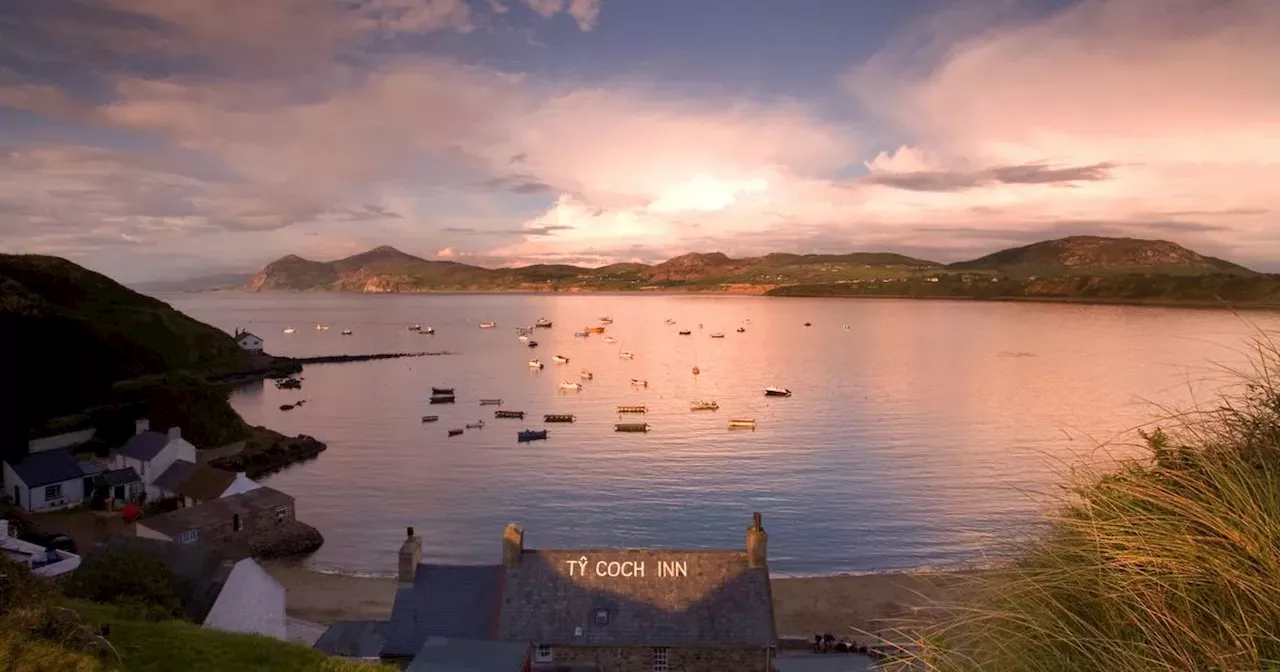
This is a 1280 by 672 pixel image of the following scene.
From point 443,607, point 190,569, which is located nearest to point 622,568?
point 443,607

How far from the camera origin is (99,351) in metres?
77.9

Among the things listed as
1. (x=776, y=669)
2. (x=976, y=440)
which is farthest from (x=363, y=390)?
(x=776, y=669)

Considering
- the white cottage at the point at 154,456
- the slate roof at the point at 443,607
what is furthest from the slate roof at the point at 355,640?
the white cottage at the point at 154,456

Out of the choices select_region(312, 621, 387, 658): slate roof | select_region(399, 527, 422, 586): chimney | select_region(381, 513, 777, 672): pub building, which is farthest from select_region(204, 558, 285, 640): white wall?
select_region(381, 513, 777, 672): pub building

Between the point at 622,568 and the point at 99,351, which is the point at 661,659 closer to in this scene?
A: the point at 622,568

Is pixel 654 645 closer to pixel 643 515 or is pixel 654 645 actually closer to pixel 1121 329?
pixel 643 515

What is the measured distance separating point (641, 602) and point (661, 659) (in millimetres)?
1602

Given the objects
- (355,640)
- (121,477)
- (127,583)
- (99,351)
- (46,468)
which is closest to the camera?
(355,640)

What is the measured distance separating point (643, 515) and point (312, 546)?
60.0 feet

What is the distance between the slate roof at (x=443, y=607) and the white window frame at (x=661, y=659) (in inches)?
181

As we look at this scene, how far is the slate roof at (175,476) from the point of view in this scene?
45.3 m

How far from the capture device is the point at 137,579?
24.7m

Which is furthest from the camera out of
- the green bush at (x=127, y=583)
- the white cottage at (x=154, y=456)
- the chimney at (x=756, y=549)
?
the white cottage at (x=154, y=456)

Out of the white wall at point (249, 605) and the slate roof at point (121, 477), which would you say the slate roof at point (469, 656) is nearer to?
the white wall at point (249, 605)
